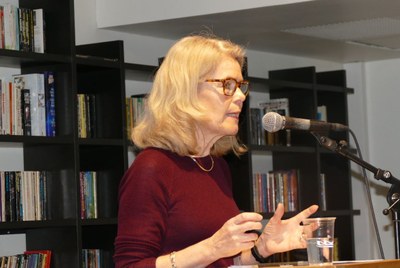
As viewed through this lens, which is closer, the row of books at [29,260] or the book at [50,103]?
the row of books at [29,260]

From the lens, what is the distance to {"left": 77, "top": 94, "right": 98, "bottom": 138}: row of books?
4203 mm

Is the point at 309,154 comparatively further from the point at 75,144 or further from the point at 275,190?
the point at 75,144

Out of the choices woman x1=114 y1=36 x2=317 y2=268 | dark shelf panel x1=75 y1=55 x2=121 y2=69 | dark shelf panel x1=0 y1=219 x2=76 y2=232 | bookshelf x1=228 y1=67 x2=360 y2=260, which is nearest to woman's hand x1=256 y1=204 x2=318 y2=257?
woman x1=114 y1=36 x2=317 y2=268

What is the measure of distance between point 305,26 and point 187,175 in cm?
264

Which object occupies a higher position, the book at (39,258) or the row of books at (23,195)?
the row of books at (23,195)

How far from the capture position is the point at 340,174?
19.5 ft

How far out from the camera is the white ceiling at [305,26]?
14.1 ft

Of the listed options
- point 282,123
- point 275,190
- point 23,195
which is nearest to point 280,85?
point 275,190

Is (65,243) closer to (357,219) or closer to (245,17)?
(245,17)

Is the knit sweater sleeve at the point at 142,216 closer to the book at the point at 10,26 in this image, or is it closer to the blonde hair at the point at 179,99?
the blonde hair at the point at 179,99

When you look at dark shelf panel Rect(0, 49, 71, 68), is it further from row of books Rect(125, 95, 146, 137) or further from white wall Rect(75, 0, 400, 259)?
white wall Rect(75, 0, 400, 259)

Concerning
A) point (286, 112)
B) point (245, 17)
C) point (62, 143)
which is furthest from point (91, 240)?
point (286, 112)

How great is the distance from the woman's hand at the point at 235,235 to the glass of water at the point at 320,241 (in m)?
0.14

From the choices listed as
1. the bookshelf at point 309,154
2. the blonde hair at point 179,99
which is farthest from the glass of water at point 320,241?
the bookshelf at point 309,154
